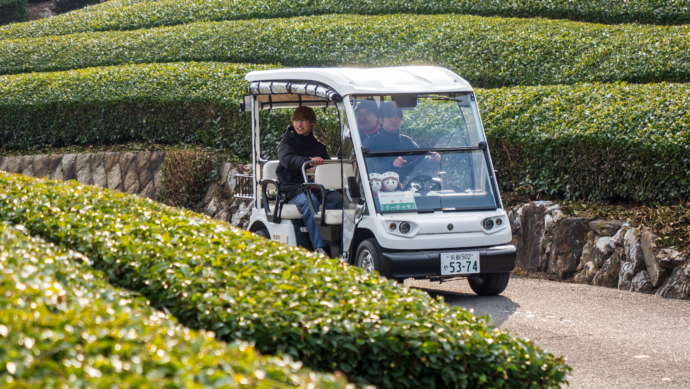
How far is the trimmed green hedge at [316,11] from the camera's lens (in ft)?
65.1

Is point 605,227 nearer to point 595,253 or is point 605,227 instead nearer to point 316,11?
point 595,253

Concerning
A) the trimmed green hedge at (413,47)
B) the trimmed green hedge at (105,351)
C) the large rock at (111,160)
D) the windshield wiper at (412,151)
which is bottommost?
the large rock at (111,160)

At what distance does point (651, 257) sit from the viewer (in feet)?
33.2

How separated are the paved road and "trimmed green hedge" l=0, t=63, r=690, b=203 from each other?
62.9 inches

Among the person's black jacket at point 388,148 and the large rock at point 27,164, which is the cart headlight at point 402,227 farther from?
the large rock at point 27,164

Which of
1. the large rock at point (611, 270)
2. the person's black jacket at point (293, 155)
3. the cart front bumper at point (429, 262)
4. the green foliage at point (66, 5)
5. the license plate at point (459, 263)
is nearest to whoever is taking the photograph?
the cart front bumper at point (429, 262)

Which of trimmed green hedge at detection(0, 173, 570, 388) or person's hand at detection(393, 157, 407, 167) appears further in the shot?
person's hand at detection(393, 157, 407, 167)

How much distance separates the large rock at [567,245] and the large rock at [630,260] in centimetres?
71

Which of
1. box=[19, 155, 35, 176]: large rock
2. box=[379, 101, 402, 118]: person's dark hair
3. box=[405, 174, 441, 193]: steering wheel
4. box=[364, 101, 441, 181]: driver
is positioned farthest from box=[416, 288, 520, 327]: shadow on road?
box=[19, 155, 35, 176]: large rock

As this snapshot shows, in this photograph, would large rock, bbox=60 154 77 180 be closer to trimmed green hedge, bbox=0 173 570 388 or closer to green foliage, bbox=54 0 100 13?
trimmed green hedge, bbox=0 173 570 388

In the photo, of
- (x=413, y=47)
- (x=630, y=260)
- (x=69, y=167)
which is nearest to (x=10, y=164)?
(x=69, y=167)

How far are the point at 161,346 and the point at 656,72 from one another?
1320 centimetres

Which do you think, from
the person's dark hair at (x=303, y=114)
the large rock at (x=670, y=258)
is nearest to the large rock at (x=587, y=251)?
the large rock at (x=670, y=258)

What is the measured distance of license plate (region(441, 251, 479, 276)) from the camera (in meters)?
9.45
